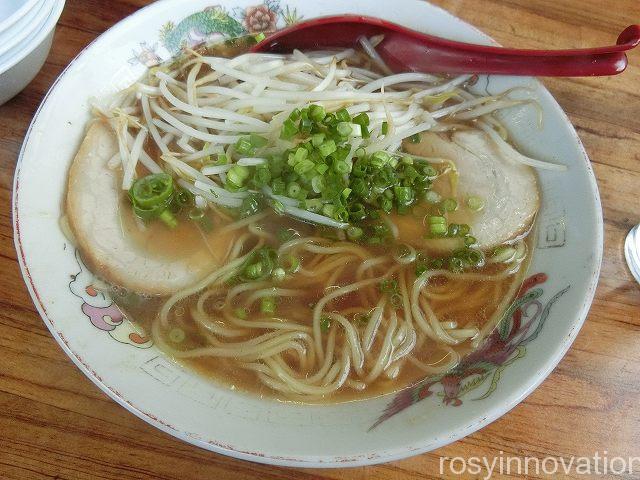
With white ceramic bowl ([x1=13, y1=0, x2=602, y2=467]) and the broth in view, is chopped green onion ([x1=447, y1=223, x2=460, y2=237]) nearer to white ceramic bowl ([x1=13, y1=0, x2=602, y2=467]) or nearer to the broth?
the broth

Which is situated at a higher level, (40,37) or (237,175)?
(40,37)

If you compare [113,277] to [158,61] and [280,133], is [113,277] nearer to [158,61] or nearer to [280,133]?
[280,133]

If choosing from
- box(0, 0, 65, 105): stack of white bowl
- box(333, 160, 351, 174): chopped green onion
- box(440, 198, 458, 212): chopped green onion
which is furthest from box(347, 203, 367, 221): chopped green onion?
box(0, 0, 65, 105): stack of white bowl

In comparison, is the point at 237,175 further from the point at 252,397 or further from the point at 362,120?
the point at 252,397

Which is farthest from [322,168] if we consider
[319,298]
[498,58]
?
[498,58]

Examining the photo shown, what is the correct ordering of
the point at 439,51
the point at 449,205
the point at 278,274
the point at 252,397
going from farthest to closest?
the point at 439,51, the point at 449,205, the point at 278,274, the point at 252,397

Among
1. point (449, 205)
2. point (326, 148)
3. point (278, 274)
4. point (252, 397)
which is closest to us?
point (252, 397)

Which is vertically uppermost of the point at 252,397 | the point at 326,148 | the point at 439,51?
the point at 439,51

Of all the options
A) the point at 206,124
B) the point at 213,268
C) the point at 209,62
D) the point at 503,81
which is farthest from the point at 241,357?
the point at 503,81
